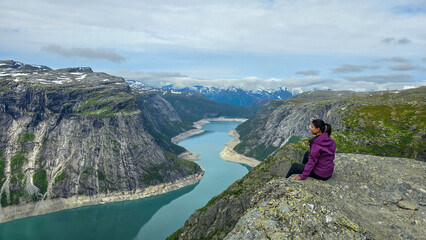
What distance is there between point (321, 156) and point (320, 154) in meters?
0.26

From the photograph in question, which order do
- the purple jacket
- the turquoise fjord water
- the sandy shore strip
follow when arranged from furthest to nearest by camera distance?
the sandy shore strip < the turquoise fjord water < the purple jacket

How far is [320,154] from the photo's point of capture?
44.0 ft

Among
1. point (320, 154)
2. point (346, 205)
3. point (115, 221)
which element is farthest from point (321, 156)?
point (115, 221)

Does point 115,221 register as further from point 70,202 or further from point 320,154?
point 320,154

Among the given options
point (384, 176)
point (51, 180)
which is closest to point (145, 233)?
point (51, 180)

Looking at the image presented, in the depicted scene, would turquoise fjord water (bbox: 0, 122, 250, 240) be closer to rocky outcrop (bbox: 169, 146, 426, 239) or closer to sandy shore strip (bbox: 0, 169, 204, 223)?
sandy shore strip (bbox: 0, 169, 204, 223)

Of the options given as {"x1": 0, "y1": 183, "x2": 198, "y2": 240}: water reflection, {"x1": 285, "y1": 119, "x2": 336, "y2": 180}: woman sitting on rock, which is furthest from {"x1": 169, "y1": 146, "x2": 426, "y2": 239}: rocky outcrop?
{"x1": 0, "y1": 183, "x2": 198, "y2": 240}: water reflection

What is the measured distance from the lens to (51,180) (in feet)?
578

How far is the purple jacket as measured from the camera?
1307cm

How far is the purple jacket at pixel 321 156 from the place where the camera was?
13.1 meters

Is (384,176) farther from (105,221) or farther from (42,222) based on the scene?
(42,222)

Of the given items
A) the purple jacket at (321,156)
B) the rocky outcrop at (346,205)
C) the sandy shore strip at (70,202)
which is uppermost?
the purple jacket at (321,156)

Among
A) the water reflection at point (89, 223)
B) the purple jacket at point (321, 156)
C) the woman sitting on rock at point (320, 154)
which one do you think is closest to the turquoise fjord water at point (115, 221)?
the water reflection at point (89, 223)

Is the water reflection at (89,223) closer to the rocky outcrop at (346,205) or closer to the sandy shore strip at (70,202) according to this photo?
the sandy shore strip at (70,202)
